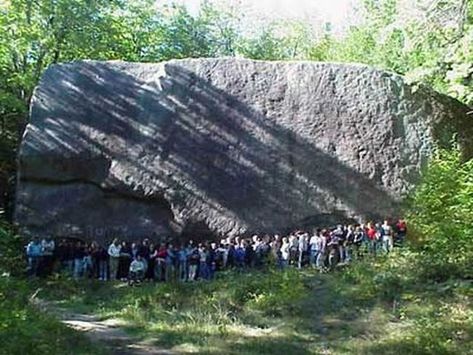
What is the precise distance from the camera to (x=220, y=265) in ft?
56.9

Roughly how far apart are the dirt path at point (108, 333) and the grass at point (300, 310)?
0.23 meters

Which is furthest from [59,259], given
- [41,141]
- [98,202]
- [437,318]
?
[437,318]

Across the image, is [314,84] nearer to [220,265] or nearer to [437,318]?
[220,265]

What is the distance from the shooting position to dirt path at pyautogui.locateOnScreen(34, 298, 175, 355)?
10.4 metres

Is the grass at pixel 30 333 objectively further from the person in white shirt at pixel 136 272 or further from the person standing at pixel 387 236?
the person standing at pixel 387 236

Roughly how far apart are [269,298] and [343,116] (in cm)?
863

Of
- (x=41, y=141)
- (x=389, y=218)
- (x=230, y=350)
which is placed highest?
(x=41, y=141)

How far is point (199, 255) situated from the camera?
17.1 m

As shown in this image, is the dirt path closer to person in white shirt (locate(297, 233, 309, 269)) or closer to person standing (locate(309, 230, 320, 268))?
person in white shirt (locate(297, 233, 309, 269))

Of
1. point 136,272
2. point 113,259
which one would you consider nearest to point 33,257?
point 113,259

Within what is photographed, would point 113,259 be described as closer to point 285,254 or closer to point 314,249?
point 285,254

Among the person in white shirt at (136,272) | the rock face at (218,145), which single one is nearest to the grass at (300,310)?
the person in white shirt at (136,272)

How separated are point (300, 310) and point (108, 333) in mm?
3583

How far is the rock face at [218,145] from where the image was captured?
19188 mm
